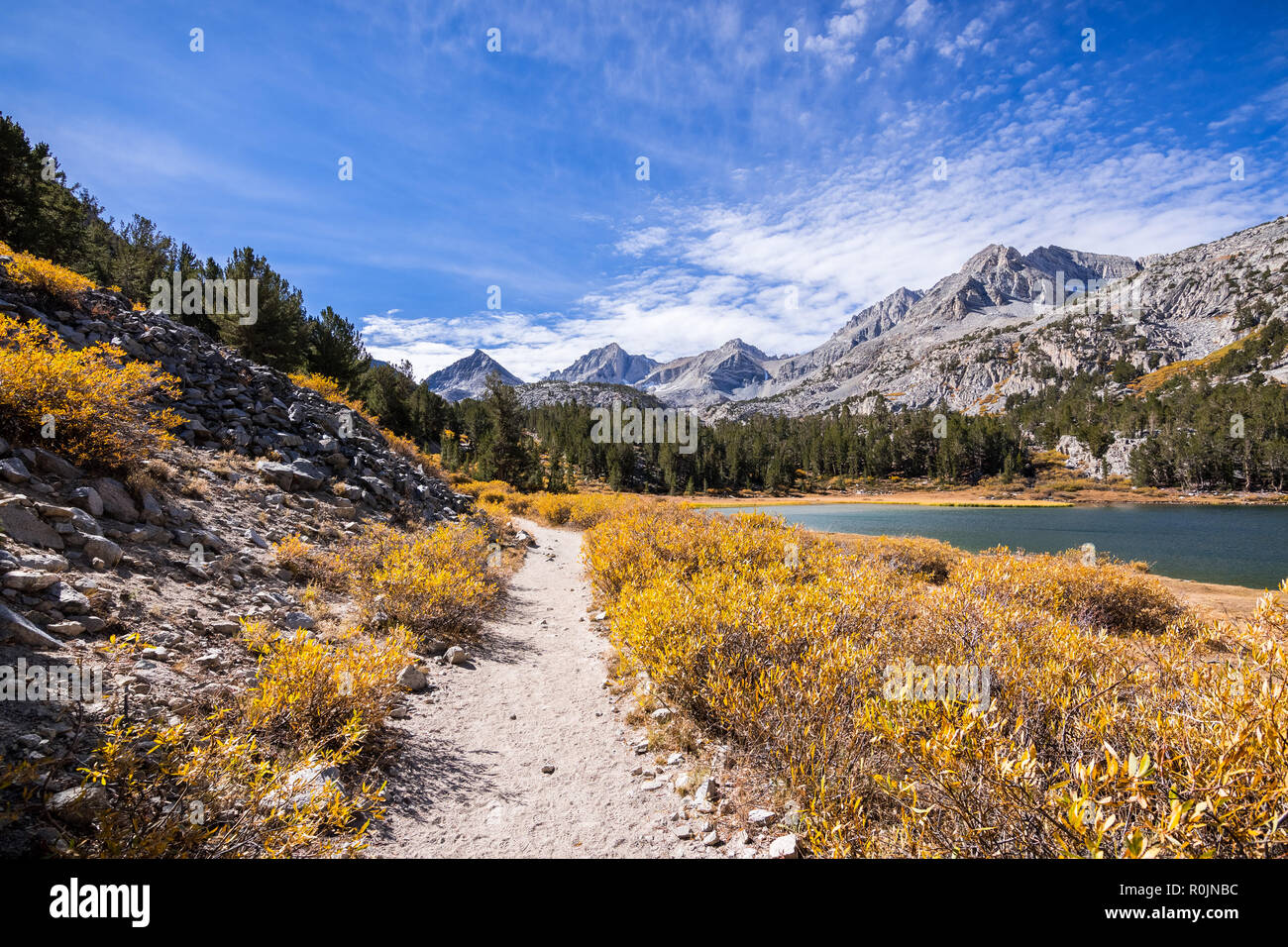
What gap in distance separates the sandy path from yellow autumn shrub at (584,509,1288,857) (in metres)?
1.15

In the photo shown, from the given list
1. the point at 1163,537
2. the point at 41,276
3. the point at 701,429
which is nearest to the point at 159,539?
the point at 41,276

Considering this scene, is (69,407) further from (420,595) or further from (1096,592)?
(1096,592)

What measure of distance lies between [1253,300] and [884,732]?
289052 millimetres

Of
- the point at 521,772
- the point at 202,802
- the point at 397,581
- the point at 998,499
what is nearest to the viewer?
the point at 202,802

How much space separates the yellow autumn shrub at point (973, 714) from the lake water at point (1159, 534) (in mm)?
24660

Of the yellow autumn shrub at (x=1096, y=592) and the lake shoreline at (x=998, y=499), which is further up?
the yellow autumn shrub at (x=1096, y=592)

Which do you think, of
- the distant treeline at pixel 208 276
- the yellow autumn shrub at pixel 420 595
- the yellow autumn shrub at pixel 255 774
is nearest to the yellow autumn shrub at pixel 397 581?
the yellow autumn shrub at pixel 420 595

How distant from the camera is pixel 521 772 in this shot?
5188mm

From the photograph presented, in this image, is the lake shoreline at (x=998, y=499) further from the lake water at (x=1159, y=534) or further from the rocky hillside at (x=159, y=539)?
the rocky hillside at (x=159, y=539)

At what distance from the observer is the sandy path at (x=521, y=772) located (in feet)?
13.4

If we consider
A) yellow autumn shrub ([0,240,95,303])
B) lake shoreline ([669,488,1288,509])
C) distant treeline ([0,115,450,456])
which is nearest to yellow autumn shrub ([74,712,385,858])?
yellow autumn shrub ([0,240,95,303])

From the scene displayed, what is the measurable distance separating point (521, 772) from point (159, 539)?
6889 mm
